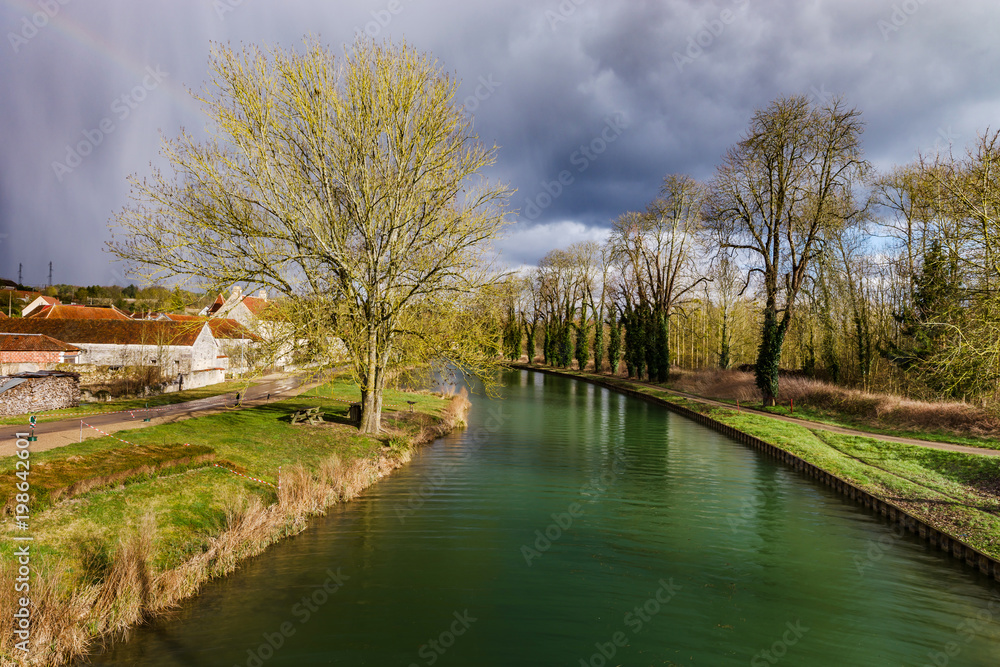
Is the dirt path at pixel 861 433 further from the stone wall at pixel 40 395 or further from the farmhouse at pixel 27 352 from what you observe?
the farmhouse at pixel 27 352

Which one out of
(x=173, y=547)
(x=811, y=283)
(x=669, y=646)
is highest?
(x=811, y=283)

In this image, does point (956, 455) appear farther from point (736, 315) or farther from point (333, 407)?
point (736, 315)

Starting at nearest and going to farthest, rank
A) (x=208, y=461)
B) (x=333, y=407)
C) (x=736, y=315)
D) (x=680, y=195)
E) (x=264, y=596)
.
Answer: (x=264, y=596) < (x=208, y=461) < (x=333, y=407) < (x=680, y=195) < (x=736, y=315)

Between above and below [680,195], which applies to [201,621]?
below

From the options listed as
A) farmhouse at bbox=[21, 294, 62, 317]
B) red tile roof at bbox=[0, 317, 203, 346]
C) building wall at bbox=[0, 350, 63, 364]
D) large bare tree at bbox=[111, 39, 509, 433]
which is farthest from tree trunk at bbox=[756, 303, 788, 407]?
farmhouse at bbox=[21, 294, 62, 317]

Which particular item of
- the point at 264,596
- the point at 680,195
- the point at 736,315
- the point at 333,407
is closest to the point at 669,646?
the point at 264,596

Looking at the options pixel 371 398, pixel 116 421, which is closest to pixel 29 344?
pixel 116 421

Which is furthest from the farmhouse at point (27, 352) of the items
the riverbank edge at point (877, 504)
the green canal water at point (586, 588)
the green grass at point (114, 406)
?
the riverbank edge at point (877, 504)

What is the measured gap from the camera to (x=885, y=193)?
2991 cm

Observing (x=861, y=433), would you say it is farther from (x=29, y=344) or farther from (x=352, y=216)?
(x=29, y=344)

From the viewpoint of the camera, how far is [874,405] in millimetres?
24203

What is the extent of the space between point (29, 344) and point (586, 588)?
3444cm

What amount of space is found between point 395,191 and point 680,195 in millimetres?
34996

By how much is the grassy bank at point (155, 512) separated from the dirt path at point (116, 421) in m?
1.15
